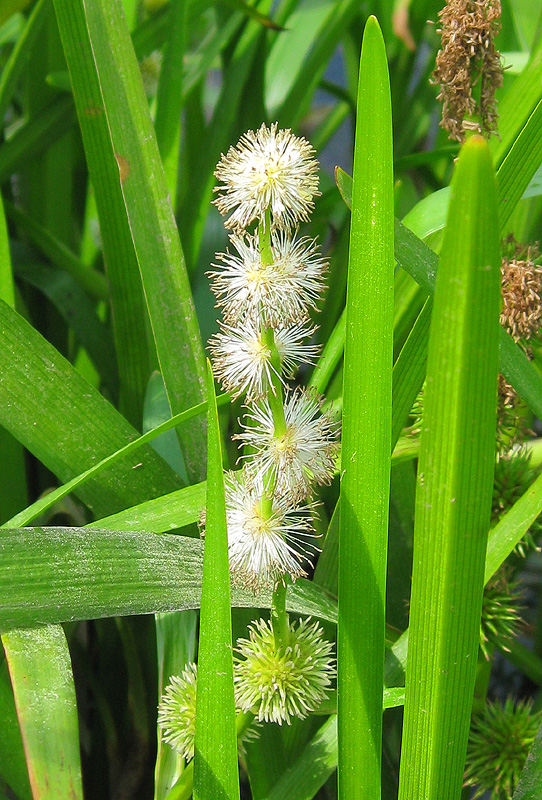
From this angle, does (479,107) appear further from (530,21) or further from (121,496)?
(530,21)

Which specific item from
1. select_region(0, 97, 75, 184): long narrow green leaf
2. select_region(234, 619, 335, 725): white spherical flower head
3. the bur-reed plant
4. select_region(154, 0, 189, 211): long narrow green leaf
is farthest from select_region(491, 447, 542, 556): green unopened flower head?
select_region(0, 97, 75, 184): long narrow green leaf

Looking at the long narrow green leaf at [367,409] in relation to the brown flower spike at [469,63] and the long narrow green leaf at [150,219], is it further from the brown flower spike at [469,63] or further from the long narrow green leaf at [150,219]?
the long narrow green leaf at [150,219]

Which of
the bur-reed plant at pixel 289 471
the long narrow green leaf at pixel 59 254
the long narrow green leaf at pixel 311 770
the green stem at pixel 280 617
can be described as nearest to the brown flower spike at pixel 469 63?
the bur-reed plant at pixel 289 471

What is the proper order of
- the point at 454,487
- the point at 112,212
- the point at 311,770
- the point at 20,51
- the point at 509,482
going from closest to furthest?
the point at 454,487, the point at 311,770, the point at 509,482, the point at 112,212, the point at 20,51

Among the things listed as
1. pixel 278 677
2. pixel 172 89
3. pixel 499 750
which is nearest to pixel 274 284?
pixel 278 677

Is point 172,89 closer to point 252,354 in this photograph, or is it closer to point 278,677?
point 252,354

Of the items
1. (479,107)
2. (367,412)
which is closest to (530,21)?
(479,107)
